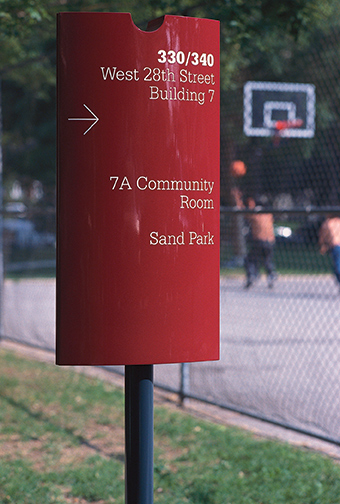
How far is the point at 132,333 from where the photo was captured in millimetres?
2922

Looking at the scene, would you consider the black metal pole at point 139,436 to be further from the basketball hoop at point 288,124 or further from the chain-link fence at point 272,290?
the basketball hoop at point 288,124

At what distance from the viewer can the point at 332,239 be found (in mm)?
9203

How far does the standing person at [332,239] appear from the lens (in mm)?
8482

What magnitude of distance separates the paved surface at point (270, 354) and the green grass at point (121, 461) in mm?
745

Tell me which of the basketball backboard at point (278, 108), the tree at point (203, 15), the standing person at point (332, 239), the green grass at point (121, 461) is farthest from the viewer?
the basketball backboard at point (278, 108)

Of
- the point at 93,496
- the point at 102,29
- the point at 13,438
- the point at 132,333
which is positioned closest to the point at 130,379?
the point at 132,333

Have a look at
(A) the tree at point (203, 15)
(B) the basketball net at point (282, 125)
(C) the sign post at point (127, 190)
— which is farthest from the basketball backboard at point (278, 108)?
(C) the sign post at point (127, 190)

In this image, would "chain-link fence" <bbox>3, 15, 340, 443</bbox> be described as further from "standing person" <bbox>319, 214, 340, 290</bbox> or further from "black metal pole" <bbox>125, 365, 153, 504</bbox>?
"black metal pole" <bbox>125, 365, 153, 504</bbox>

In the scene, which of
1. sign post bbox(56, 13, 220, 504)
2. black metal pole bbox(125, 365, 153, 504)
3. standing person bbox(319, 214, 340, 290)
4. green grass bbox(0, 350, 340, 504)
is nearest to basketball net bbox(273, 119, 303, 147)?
standing person bbox(319, 214, 340, 290)

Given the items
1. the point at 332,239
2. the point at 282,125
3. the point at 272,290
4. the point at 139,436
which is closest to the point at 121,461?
the point at 139,436

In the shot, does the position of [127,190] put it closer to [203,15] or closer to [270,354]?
[203,15]

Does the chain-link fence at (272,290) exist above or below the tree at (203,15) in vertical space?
below

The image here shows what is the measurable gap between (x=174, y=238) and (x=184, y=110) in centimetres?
51

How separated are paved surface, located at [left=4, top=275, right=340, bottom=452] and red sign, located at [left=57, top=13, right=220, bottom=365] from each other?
10.9ft
